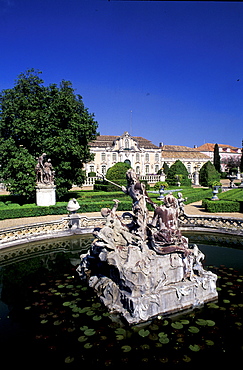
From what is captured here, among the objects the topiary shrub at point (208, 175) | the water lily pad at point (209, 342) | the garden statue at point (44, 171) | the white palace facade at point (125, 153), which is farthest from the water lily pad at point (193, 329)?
the white palace facade at point (125, 153)

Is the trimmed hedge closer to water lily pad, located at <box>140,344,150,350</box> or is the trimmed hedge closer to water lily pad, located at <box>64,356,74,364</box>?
water lily pad, located at <box>140,344,150,350</box>

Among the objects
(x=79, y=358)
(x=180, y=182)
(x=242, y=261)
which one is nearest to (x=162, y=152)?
(x=180, y=182)

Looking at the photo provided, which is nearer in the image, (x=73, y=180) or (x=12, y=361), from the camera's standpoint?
(x=12, y=361)

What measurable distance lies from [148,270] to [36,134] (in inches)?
622

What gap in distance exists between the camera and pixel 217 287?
312 inches

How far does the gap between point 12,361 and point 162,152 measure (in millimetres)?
69442

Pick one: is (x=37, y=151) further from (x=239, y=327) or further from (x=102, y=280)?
(x=239, y=327)

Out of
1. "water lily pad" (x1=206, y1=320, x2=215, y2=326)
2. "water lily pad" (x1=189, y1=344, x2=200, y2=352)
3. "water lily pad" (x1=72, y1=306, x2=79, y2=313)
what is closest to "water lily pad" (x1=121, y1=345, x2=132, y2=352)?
"water lily pad" (x1=189, y1=344, x2=200, y2=352)

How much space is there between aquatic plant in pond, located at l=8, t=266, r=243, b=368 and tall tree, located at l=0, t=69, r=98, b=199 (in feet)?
42.4

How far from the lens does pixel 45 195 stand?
62.6 feet

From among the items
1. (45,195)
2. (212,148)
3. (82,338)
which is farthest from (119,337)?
(212,148)

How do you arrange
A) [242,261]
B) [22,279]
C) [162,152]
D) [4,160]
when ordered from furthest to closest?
1. [162,152]
2. [4,160]
3. [242,261]
4. [22,279]

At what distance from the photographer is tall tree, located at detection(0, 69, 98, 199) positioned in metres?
19.0

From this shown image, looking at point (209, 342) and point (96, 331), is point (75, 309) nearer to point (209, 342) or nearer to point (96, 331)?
point (96, 331)
